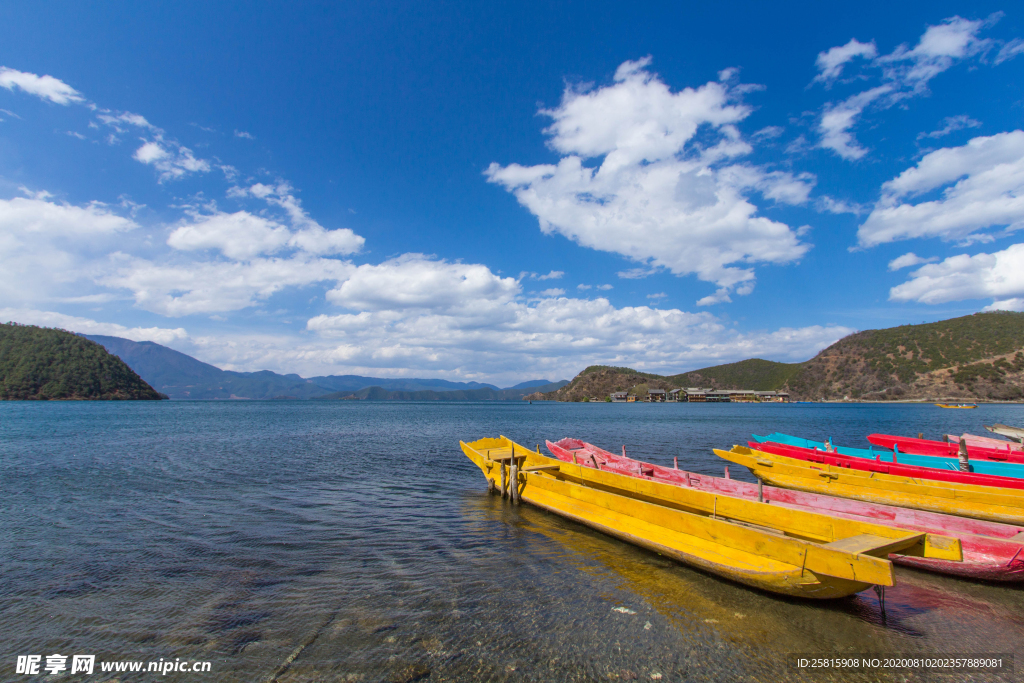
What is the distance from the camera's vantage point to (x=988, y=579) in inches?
348

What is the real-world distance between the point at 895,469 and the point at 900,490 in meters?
3.37

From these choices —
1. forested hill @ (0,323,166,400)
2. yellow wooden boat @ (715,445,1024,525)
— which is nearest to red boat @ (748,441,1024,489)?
yellow wooden boat @ (715,445,1024,525)

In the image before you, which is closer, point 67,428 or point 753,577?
point 753,577

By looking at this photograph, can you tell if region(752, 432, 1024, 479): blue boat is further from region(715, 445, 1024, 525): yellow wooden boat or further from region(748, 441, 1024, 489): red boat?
region(715, 445, 1024, 525): yellow wooden boat

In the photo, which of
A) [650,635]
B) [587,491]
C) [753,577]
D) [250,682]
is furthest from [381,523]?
[753,577]

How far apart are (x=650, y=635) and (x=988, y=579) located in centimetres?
781

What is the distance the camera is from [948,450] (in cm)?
2277

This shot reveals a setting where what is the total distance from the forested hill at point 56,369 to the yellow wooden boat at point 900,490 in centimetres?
20730

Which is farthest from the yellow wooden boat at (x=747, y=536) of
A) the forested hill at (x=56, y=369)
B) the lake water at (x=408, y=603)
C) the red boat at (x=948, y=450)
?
the forested hill at (x=56, y=369)

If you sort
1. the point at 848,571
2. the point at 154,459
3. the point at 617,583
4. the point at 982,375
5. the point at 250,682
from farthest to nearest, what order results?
the point at 982,375
the point at 154,459
the point at 617,583
the point at 848,571
the point at 250,682

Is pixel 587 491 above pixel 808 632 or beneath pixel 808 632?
above

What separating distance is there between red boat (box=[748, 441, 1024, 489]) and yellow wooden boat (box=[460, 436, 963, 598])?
34.6ft

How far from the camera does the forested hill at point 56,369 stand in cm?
14050

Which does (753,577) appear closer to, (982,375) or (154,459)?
(154,459)
